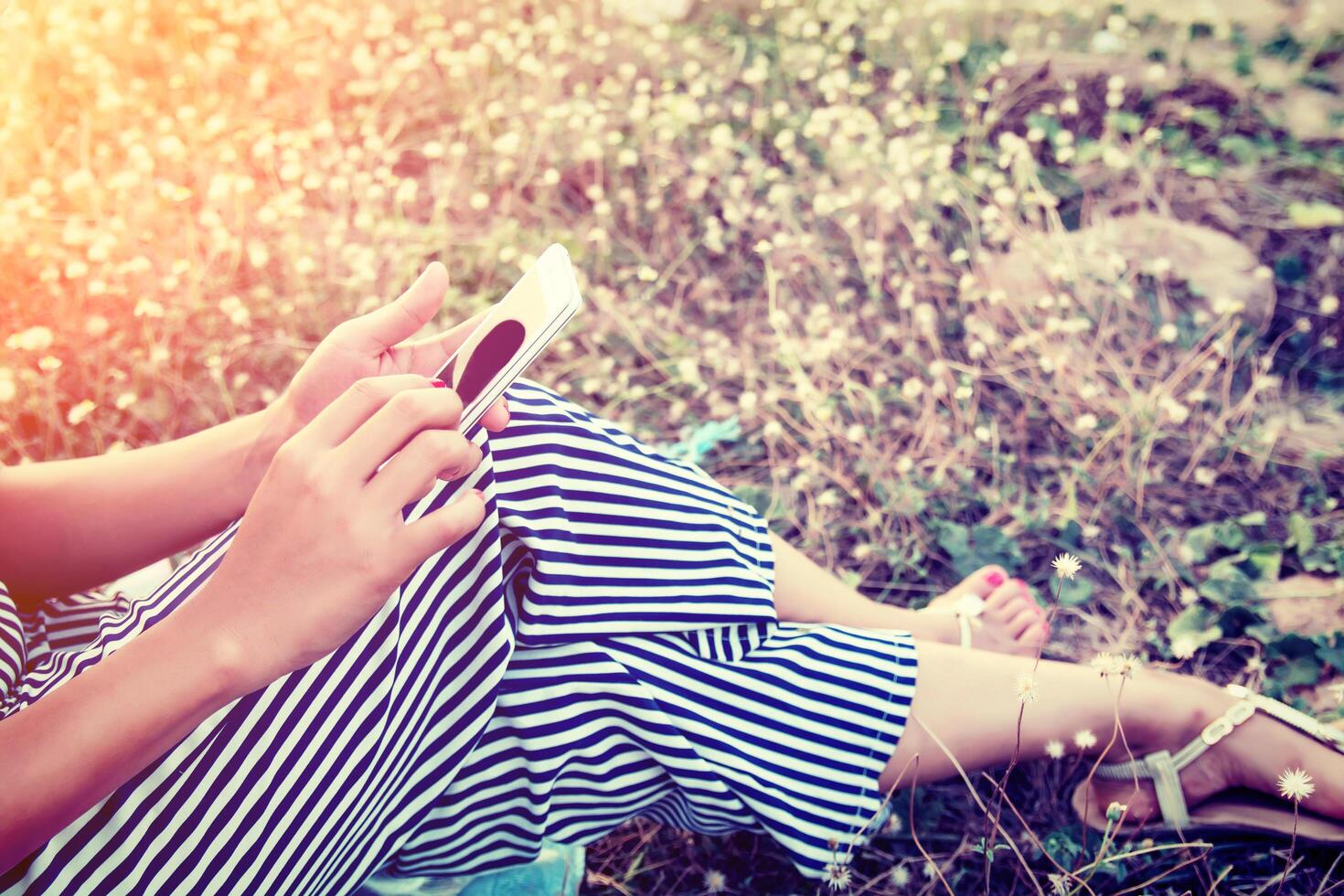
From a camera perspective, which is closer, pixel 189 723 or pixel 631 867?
pixel 189 723

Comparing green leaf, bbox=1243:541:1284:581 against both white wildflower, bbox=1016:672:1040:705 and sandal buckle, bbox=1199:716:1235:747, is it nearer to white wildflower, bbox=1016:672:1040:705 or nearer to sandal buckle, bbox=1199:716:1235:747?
sandal buckle, bbox=1199:716:1235:747

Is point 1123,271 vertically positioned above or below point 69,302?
below

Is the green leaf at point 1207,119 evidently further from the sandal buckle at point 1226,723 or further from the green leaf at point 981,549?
the sandal buckle at point 1226,723

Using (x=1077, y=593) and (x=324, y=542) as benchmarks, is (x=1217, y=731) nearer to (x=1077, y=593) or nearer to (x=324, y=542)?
(x=1077, y=593)

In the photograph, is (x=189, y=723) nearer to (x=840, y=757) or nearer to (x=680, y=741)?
(x=680, y=741)

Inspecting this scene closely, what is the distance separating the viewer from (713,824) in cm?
124

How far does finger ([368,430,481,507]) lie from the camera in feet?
2.82

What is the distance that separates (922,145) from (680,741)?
2.08m

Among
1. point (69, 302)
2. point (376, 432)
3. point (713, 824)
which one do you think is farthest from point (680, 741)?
point (69, 302)

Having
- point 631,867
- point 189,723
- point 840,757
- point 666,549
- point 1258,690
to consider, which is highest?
point 189,723

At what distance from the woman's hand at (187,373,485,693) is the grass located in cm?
93

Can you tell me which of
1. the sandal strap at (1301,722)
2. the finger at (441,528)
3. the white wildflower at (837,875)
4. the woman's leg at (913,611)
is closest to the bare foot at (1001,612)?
the woman's leg at (913,611)

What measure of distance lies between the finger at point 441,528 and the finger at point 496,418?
174 millimetres

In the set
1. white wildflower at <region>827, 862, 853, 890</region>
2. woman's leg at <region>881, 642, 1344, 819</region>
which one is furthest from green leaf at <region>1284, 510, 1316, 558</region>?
white wildflower at <region>827, 862, 853, 890</region>
